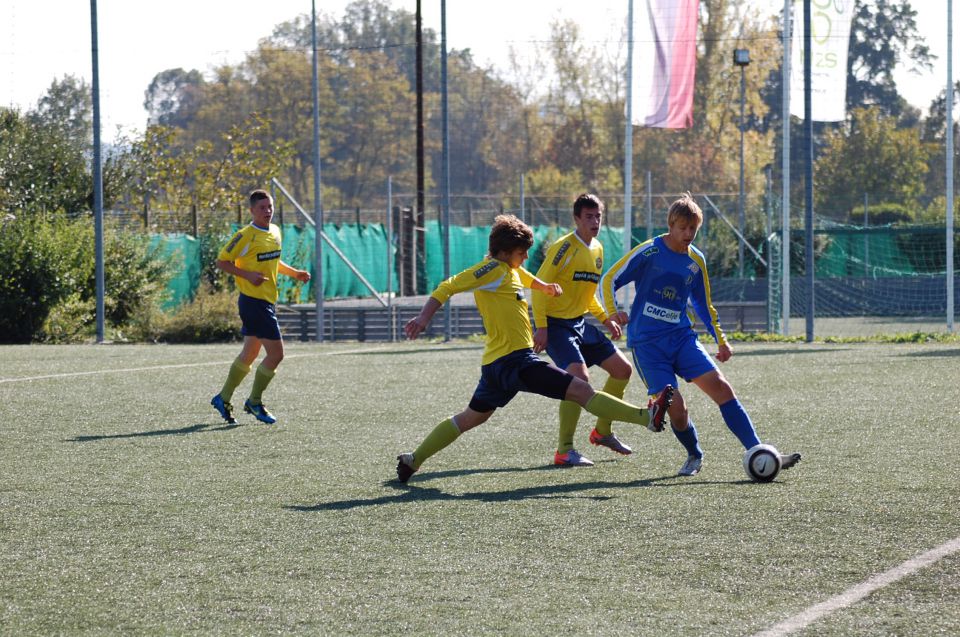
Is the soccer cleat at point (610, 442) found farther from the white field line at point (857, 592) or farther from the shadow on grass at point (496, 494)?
the white field line at point (857, 592)

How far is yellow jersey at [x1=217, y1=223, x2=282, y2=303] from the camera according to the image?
11133 mm

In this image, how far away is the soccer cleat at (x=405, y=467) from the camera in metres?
7.68

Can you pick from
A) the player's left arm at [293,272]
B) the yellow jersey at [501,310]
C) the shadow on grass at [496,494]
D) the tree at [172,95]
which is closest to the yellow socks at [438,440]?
the shadow on grass at [496,494]

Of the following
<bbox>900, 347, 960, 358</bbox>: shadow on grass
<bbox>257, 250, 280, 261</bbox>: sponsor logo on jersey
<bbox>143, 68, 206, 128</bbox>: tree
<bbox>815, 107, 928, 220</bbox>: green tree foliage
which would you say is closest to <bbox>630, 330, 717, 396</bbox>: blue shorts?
<bbox>257, 250, 280, 261</bbox>: sponsor logo on jersey

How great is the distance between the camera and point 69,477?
8.07m

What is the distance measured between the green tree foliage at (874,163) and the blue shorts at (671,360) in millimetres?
56843

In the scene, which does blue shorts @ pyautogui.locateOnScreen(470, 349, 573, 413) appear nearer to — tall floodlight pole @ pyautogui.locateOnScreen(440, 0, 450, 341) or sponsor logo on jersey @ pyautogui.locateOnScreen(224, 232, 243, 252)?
sponsor logo on jersey @ pyautogui.locateOnScreen(224, 232, 243, 252)

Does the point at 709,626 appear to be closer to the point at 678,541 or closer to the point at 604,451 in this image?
the point at 678,541

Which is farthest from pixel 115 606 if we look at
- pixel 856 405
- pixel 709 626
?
pixel 856 405

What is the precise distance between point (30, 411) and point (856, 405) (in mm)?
7141

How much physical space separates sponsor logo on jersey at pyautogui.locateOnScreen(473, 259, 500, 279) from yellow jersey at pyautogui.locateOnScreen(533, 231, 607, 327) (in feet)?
3.95

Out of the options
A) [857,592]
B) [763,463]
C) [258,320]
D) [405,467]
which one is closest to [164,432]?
[258,320]

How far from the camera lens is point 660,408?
23.4 ft

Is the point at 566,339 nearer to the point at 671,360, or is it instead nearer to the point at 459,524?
the point at 671,360
